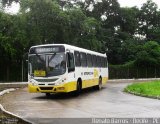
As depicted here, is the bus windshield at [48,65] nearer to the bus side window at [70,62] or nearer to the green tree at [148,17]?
the bus side window at [70,62]

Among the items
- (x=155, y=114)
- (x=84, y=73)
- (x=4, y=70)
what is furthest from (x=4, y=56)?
(x=155, y=114)

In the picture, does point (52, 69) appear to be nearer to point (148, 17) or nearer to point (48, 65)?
point (48, 65)

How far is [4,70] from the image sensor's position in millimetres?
45344

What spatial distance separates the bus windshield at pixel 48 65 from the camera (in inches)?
870

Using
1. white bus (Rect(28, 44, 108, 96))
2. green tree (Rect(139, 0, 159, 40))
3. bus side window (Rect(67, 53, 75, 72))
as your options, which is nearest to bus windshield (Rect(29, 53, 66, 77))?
white bus (Rect(28, 44, 108, 96))

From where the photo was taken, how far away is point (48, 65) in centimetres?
2214

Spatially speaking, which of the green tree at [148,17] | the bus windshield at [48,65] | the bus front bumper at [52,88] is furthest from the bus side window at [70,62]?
the green tree at [148,17]

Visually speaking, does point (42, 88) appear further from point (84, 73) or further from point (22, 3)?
point (22, 3)

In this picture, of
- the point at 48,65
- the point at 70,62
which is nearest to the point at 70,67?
the point at 70,62

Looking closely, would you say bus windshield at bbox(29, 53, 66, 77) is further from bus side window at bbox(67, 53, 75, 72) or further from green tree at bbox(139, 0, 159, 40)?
green tree at bbox(139, 0, 159, 40)

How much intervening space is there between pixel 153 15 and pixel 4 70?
132 feet

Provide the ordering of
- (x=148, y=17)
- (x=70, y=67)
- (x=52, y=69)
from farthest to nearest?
(x=148, y=17) < (x=70, y=67) < (x=52, y=69)

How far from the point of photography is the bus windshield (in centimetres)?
2211

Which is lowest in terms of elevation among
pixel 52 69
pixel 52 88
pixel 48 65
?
pixel 52 88
